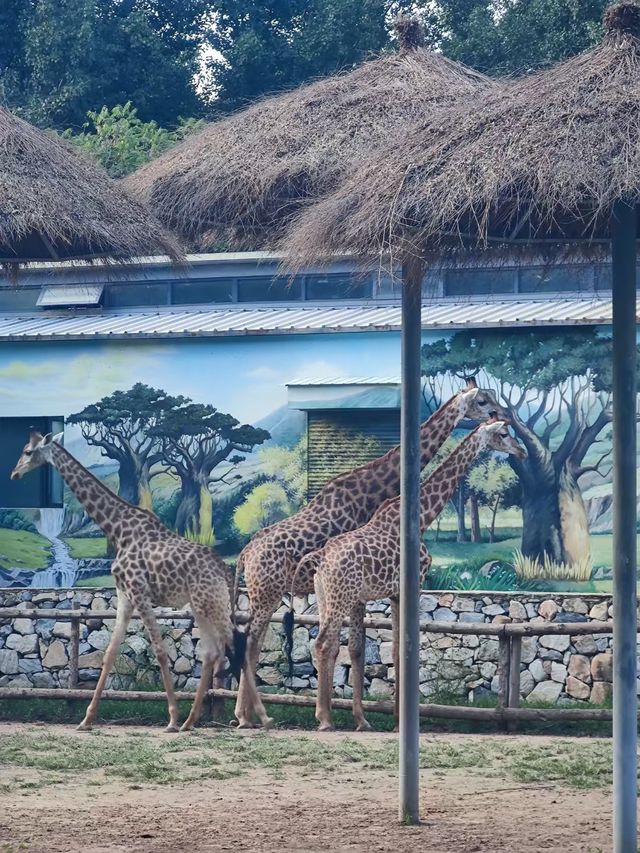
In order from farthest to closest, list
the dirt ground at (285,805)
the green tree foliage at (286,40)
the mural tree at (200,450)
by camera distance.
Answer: the green tree foliage at (286,40) → the mural tree at (200,450) → the dirt ground at (285,805)

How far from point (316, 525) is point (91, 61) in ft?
39.0

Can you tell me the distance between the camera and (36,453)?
1237 cm

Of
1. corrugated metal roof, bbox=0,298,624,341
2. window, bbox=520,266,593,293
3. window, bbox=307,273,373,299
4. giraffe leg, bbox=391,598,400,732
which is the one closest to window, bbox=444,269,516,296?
window, bbox=520,266,593,293

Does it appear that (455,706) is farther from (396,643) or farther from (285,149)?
(285,149)

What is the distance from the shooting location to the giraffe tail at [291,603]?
37.3 feet

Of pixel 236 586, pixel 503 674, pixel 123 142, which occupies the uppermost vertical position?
pixel 123 142

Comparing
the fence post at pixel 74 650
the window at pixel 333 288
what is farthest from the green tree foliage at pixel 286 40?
the fence post at pixel 74 650

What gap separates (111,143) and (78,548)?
639 cm

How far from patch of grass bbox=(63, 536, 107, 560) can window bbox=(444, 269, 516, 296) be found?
4.05m

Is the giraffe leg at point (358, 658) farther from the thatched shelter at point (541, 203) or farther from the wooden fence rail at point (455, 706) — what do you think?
the thatched shelter at point (541, 203)

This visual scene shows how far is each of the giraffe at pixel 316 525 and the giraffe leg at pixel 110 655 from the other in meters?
0.91

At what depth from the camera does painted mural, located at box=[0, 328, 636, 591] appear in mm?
12344

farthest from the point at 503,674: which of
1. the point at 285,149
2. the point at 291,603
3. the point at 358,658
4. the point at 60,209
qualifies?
the point at 60,209

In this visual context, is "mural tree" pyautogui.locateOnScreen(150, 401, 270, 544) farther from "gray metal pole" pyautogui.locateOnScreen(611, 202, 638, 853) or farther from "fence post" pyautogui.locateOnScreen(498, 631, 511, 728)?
"gray metal pole" pyautogui.locateOnScreen(611, 202, 638, 853)
